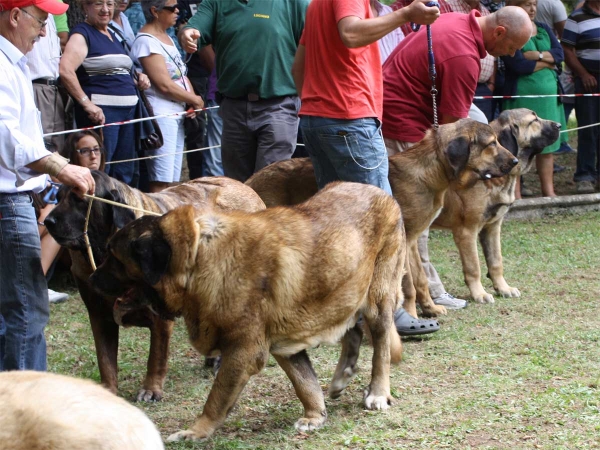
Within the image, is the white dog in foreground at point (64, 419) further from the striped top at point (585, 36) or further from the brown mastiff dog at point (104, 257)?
the striped top at point (585, 36)

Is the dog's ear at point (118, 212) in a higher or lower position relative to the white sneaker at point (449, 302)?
higher

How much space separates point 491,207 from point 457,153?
136 cm

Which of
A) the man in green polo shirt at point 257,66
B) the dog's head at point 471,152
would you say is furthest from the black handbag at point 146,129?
the dog's head at point 471,152

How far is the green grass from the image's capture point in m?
4.66

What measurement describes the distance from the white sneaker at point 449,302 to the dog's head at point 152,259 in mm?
3594

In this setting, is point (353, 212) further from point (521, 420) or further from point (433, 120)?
point (433, 120)

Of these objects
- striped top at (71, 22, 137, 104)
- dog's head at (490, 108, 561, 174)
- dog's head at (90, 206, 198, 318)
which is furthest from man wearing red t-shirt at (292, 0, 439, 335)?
striped top at (71, 22, 137, 104)

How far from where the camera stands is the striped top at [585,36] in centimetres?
1258

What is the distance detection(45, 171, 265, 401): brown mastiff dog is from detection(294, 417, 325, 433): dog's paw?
1170mm

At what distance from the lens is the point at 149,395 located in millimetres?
5613

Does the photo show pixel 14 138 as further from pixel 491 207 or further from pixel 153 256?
pixel 491 207

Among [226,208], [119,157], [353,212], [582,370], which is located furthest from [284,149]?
[582,370]

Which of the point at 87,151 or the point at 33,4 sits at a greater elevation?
the point at 33,4

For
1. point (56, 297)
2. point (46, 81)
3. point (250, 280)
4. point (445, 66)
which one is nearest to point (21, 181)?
→ point (250, 280)
